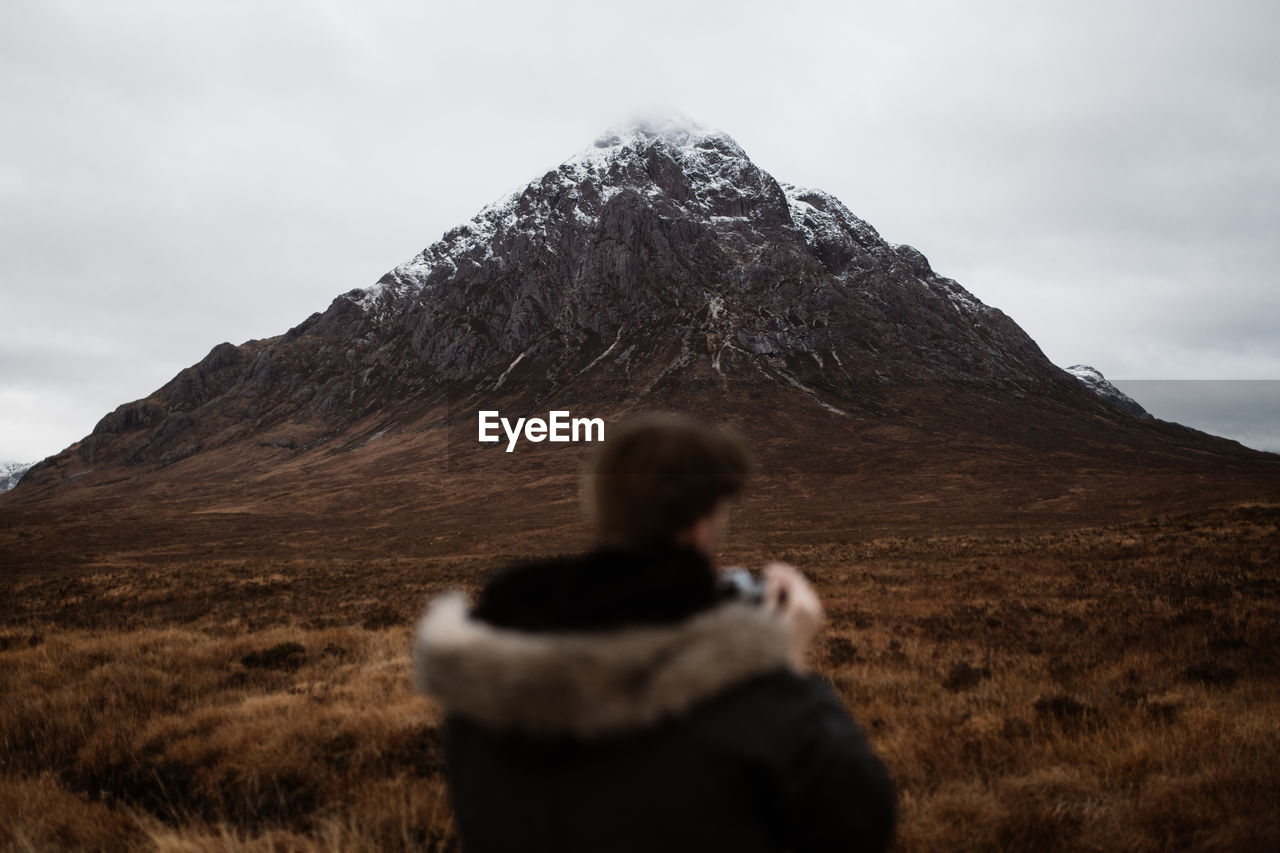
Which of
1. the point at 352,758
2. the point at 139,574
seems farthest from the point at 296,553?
the point at 352,758

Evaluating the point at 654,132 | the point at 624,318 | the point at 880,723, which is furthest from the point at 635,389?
the point at 654,132

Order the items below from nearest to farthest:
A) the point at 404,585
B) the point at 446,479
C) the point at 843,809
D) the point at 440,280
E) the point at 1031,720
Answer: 1. the point at 843,809
2. the point at 1031,720
3. the point at 404,585
4. the point at 446,479
5. the point at 440,280

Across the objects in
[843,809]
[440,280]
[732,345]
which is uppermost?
[440,280]

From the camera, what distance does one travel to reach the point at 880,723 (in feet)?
18.2

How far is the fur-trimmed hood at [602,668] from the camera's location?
1.27m

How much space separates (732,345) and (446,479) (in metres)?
65.2

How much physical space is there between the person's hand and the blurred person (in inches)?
1.3

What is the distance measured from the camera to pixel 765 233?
157125 millimetres

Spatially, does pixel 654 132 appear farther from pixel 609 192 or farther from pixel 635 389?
pixel 635 389

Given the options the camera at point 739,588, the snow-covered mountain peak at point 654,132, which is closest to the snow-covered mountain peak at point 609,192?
the snow-covered mountain peak at point 654,132

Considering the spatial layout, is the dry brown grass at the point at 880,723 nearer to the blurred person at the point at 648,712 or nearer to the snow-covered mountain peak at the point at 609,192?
the blurred person at the point at 648,712

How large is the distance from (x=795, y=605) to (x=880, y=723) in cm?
487

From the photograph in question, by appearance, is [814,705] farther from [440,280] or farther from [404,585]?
[440,280]

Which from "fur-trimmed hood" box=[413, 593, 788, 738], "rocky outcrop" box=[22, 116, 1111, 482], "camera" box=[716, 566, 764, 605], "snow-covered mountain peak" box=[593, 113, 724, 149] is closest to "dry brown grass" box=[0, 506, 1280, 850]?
"camera" box=[716, 566, 764, 605]
